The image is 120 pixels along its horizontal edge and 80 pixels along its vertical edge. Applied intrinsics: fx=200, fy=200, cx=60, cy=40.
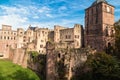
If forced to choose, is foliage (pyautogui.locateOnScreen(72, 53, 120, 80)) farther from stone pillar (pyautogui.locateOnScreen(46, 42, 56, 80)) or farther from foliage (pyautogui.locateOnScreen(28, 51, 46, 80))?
foliage (pyautogui.locateOnScreen(28, 51, 46, 80))

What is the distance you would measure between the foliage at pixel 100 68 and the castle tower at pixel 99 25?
12.7 metres

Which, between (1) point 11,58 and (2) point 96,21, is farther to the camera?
(1) point 11,58

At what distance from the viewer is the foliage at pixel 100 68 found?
31188 mm

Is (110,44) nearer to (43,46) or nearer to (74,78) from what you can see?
(74,78)

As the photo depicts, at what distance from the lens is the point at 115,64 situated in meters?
31.8

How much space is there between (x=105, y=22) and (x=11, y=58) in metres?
27.9

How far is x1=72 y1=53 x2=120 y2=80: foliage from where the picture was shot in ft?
102

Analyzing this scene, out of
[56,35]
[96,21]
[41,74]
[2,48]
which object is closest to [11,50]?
[2,48]

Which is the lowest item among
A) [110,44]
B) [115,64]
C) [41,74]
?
[41,74]

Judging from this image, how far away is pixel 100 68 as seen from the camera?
3178 cm

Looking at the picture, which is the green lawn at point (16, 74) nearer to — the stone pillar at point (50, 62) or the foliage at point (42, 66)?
the foliage at point (42, 66)

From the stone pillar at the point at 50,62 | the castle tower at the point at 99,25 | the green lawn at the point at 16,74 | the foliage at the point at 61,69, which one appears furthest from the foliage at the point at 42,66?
the castle tower at the point at 99,25

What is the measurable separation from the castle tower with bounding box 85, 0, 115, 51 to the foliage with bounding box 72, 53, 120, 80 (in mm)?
12739

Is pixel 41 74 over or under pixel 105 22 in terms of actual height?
under
